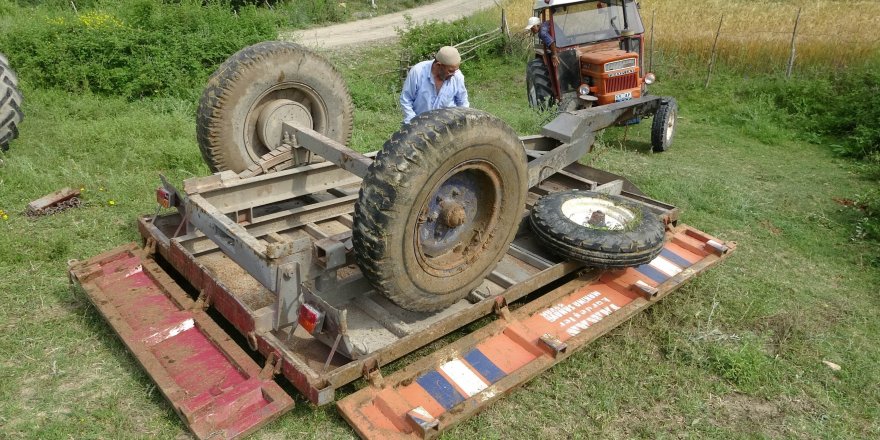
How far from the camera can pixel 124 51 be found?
962 cm

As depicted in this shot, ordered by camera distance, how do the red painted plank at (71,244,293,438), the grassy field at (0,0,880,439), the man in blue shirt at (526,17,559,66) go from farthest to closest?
the man in blue shirt at (526,17,559,66) → the grassy field at (0,0,880,439) → the red painted plank at (71,244,293,438)

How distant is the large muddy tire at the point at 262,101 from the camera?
4453 millimetres

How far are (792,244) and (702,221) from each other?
837mm

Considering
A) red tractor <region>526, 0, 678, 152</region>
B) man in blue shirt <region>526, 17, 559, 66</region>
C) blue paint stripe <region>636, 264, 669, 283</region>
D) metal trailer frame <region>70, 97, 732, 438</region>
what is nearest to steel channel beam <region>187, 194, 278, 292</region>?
metal trailer frame <region>70, 97, 732, 438</region>

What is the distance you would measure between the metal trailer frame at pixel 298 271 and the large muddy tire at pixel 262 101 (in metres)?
0.24

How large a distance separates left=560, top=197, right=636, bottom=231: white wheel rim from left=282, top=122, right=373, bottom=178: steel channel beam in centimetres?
160

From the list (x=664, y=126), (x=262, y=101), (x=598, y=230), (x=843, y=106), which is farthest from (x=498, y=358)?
(x=843, y=106)

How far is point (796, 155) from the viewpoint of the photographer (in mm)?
9172

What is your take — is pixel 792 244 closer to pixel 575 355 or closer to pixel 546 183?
pixel 546 183

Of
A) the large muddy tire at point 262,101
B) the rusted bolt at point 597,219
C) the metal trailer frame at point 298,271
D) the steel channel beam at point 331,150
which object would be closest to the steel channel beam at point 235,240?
the metal trailer frame at point 298,271

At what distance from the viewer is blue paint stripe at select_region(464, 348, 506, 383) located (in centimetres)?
343

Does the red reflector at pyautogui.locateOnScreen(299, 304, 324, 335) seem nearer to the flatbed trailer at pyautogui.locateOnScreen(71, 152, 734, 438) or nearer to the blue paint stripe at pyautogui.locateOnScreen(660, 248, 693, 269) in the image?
the flatbed trailer at pyautogui.locateOnScreen(71, 152, 734, 438)

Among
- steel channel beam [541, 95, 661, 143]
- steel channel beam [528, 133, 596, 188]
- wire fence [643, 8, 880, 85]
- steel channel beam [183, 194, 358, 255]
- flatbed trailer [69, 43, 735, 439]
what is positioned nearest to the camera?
flatbed trailer [69, 43, 735, 439]

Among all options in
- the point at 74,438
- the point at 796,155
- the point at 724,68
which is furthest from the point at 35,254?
the point at 724,68
